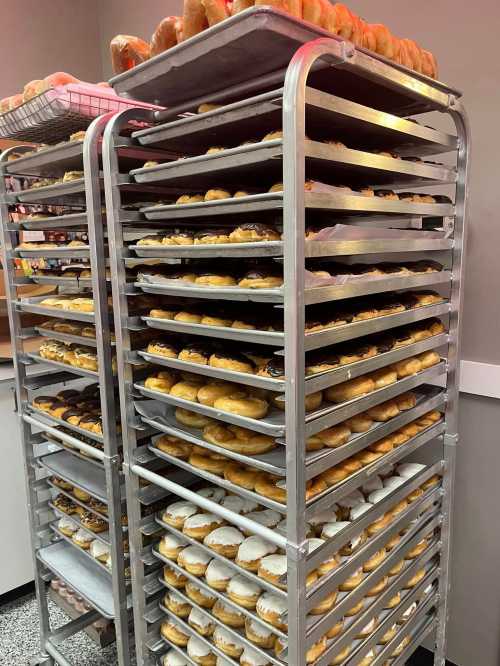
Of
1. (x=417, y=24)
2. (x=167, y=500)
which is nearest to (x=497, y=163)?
(x=417, y=24)

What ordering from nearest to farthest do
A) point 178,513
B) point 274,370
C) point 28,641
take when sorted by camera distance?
point 274,370, point 178,513, point 28,641

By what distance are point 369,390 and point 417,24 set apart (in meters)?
1.16

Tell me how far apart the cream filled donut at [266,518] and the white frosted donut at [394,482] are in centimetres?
31

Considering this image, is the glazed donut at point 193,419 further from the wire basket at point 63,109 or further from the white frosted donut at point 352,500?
the wire basket at point 63,109

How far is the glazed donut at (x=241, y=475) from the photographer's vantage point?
107 cm

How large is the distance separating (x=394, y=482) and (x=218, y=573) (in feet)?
1.63

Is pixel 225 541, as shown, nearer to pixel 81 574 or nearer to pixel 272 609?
pixel 272 609

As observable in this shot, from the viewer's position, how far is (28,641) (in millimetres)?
2035

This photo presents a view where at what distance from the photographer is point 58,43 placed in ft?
8.70

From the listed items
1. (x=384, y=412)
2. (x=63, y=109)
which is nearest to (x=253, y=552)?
(x=384, y=412)

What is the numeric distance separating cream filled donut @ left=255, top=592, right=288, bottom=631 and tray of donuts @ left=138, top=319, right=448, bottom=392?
0.49m

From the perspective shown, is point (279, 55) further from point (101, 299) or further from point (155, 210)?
point (101, 299)

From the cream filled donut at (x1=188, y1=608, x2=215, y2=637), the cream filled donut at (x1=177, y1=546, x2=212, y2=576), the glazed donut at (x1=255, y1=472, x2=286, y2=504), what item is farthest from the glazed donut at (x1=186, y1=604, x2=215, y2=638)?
the glazed donut at (x1=255, y1=472, x2=286, y2=504)

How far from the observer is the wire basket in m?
1.30
